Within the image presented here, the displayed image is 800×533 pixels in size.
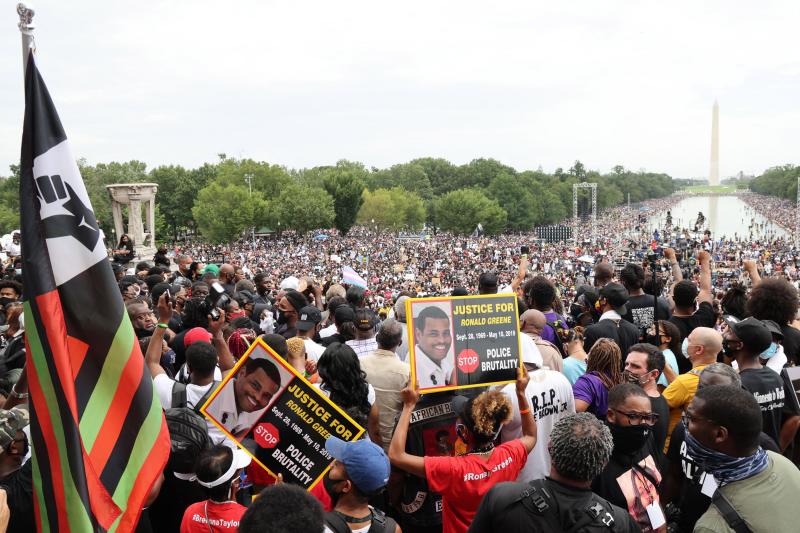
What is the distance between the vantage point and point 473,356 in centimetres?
399

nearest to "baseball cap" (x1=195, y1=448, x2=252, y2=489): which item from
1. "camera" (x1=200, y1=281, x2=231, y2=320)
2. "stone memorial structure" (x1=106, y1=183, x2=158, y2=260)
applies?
"camera" (x1=200, y1=281, x2=231, y2=320)

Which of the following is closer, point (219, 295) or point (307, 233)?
point (219, 295)

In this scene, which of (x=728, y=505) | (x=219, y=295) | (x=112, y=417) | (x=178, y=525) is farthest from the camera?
(x=219, y=295)

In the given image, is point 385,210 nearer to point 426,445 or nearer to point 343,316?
point 343,316

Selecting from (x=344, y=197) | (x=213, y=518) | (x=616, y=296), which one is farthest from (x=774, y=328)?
(x=344, y=197)

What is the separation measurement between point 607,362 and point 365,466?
83.0 inches

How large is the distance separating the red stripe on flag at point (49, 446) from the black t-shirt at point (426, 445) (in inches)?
74.1

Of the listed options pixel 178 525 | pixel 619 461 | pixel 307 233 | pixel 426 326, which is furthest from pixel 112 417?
pixel 307 233

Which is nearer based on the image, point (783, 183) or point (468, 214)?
point (468, 214)

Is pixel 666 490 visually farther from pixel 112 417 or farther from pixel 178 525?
pixel 112 417

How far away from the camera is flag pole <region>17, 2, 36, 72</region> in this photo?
333cm

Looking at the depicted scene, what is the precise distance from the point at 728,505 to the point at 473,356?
5.28 feet

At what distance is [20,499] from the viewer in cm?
323

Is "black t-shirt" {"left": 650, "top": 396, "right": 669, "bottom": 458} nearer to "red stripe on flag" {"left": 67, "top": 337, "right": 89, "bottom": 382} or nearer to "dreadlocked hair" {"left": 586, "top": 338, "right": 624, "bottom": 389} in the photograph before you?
"dreadlocked hair" {"left": 586, "top": 338, "right": 624, "bottom": 389}
